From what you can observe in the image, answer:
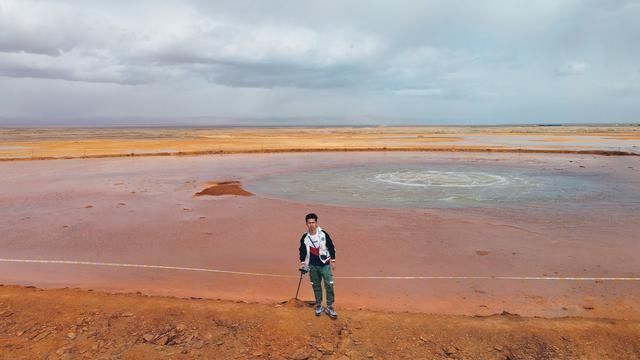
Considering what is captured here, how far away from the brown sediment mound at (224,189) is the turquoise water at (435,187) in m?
0.69

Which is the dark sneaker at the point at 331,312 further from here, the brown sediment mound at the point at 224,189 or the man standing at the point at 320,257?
the brown sediment mound at the point at 224,189

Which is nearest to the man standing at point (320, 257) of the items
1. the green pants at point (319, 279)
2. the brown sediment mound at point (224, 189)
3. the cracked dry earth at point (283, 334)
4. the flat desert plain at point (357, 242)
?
the green pants at point (319, 279)

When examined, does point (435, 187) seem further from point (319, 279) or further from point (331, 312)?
point (331, 312)

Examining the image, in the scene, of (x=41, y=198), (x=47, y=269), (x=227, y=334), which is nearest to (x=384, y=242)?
(x=227, y=334)

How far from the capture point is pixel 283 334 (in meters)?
A: 6.30

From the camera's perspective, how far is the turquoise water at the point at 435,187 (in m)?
16.6

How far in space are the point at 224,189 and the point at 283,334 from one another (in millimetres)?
14493

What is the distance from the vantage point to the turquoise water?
16.6 m

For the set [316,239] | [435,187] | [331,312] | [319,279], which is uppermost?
[316,239]

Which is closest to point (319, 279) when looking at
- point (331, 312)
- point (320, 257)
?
point (320, 257)

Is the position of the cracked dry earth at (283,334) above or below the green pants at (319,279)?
below

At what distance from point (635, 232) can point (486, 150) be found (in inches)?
1235

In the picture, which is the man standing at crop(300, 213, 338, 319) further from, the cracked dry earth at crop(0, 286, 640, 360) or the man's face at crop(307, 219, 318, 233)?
the cracked dry earth at crop(0, 286, 640, 360)

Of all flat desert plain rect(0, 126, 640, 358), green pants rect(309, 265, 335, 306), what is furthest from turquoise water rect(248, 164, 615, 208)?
green pants rect(309, 265, 335, 306)
